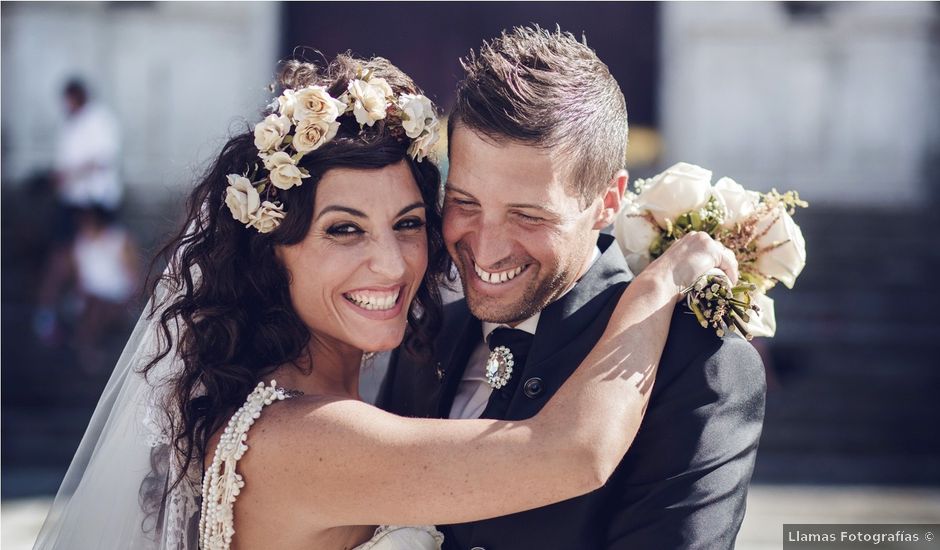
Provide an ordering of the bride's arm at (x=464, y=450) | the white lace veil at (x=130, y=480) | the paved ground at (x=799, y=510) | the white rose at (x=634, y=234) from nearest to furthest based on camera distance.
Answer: the bride's arm at (x=464, y=450) < the white lace veil at (x=130, y=480) < the white rose at (x=634, y=234) < the paved ground at (x=799, y=510)

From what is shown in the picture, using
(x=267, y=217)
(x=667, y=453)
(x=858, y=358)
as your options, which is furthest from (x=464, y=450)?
(x=858, y=358)

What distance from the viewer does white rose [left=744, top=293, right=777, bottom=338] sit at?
3141 mm

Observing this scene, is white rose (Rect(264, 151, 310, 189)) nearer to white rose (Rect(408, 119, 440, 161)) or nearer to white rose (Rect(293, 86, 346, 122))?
white rose (Rect(293, 86, 346, 122))

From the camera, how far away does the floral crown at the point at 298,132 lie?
114 inches

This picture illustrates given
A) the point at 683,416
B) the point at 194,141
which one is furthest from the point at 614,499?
the point at 194,141

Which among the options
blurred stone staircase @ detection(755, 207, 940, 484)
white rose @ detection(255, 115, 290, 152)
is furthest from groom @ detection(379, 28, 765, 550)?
blurred stone staircase @ detection(755, 207, 940, 484)

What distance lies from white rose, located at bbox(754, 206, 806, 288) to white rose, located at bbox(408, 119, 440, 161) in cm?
101

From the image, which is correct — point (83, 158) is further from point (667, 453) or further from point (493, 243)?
point (667, 453)

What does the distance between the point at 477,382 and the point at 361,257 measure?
566 millimetres

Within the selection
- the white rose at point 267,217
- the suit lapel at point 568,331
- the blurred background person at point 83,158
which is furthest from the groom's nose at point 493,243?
the blurred background person at point 83,158

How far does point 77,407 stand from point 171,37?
16.1ft

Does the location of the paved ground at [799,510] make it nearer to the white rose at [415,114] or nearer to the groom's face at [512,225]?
the groom's face at [512,225]

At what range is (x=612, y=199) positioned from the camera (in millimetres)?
3180

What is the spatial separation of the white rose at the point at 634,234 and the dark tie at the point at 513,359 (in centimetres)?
49
